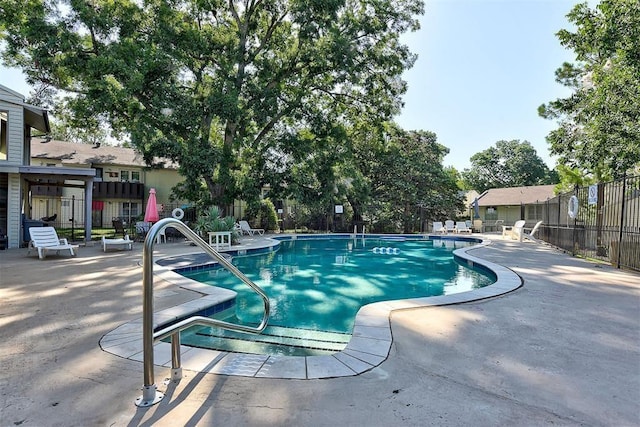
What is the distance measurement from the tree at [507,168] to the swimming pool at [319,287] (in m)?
36.0

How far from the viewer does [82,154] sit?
79.2ft

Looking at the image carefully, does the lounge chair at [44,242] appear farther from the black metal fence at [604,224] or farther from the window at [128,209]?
the window at [128,209]

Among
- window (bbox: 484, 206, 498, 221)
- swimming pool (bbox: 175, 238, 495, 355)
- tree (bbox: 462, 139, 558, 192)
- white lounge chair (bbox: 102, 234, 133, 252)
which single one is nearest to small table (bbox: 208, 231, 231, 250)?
swimming pool (bbox: 175, 238, 495, 355)

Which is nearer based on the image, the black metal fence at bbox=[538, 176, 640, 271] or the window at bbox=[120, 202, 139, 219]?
the black metal fence at bbox=[538, 176, 640, 271]

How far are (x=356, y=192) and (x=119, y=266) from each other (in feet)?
48.4

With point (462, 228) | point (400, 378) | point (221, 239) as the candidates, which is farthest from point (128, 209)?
point (400, 378)

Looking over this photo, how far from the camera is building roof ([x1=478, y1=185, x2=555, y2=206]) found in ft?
93.8

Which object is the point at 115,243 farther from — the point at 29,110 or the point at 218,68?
the point at 218,68

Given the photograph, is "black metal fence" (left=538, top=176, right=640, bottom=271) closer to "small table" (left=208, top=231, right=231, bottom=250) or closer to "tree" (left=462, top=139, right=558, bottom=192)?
"small table" (left=208, top=231, right=231, bottom=250)

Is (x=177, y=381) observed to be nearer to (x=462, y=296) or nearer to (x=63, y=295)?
(x=63, y=295)

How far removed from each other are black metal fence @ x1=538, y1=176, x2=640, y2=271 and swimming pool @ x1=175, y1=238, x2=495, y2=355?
3.24 m

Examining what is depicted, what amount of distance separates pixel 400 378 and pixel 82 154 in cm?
2804

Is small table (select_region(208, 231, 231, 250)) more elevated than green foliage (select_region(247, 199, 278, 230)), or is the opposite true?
green foliage (select_region(247, 199, 278, 230))

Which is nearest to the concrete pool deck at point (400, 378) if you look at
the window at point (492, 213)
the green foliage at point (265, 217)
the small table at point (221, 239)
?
the small table at point (221, 239)
